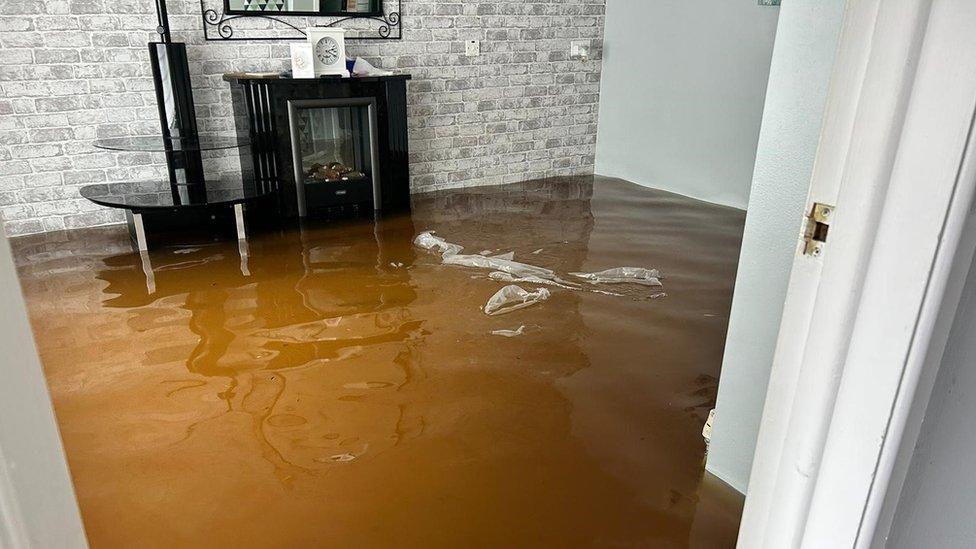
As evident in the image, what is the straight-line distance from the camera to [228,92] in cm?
385

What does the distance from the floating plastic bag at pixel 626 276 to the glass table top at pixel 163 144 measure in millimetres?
1972

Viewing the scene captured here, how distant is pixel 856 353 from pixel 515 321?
1912 mm

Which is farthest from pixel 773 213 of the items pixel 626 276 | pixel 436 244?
pixel 436 244

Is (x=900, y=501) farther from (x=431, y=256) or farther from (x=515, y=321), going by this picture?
(x=431, y=256)

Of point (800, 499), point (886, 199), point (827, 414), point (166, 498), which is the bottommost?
point (166, 498)

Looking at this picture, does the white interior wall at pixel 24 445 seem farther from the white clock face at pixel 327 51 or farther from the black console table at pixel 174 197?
the white clock face at pixel 327 51

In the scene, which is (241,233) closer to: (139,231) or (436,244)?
(139,231)

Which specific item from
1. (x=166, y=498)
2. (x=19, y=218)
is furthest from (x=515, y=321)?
(x=19, y=218)

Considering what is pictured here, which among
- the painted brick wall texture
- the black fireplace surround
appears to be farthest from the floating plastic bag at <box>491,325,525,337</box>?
the painted brick wall texture

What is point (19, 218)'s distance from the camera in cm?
350

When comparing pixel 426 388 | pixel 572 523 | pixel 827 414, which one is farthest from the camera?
pixel 426 388

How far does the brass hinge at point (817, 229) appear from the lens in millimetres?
648

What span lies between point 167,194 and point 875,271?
3455mm

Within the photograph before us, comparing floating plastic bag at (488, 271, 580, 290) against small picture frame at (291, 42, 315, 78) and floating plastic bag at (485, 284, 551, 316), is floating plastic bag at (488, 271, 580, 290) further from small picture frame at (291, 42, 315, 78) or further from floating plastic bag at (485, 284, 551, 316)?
small picture frame at (291, 42, 315, 78)
